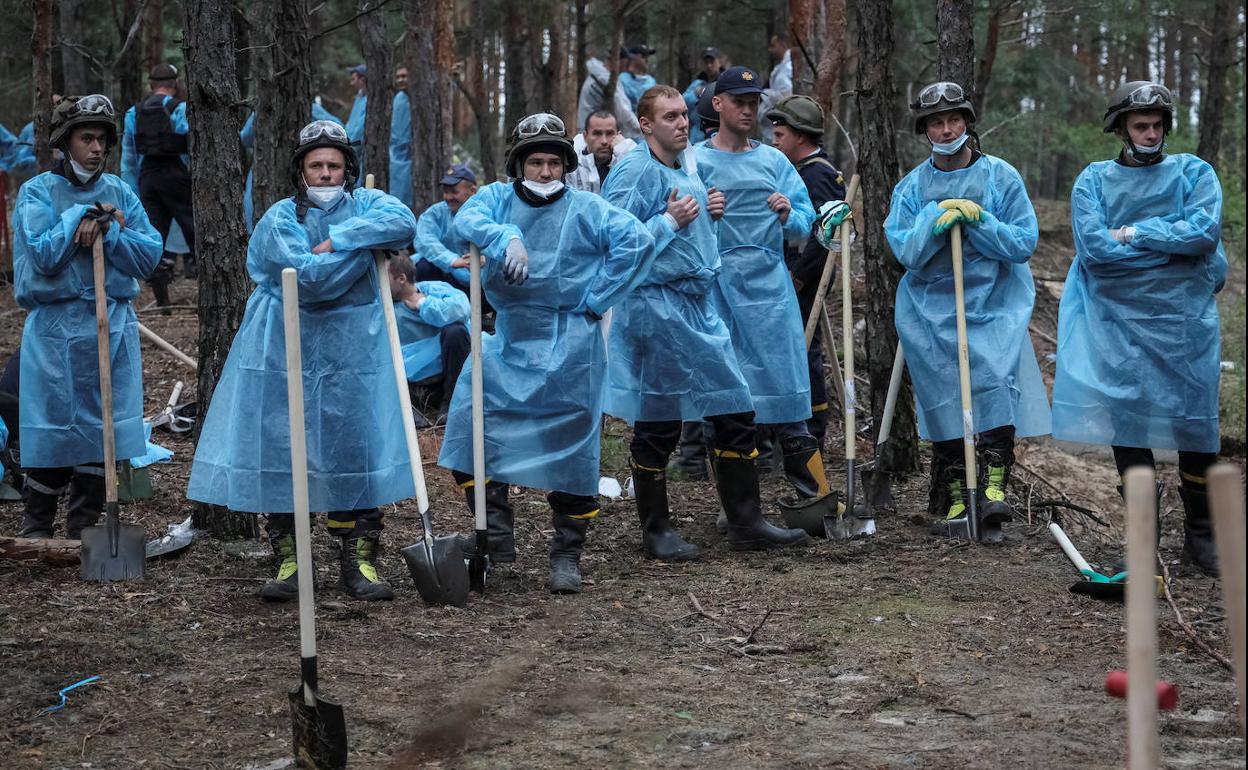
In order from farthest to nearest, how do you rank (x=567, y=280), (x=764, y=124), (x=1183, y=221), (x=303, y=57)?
(x=764, y=124) → (x=303, y=57) → (x=1183, y=221) → (x=567, y=280)

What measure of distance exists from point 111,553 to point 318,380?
4.30 ft

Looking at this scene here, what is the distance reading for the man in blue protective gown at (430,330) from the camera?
9914 mm

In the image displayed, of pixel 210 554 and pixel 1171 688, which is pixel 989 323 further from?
pixel 1171 688

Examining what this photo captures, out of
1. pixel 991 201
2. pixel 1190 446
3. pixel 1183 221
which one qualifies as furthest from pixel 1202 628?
pixel 991 201

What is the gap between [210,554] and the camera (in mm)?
6934

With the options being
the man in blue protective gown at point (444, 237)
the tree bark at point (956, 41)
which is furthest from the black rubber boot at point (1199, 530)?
the man in blue protective gown at point (444, 237)

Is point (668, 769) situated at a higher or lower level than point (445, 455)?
lower

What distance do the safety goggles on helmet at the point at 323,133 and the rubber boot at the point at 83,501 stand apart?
210 centimetres

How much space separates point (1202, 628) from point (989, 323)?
80.2 inches

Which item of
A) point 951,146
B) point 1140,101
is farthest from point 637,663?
point 1140,101

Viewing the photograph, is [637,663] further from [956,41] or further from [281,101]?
[281,101]

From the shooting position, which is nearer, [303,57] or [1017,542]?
[1017,542]

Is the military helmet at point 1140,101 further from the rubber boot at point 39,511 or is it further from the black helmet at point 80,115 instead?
the rubber boot at point 39,511

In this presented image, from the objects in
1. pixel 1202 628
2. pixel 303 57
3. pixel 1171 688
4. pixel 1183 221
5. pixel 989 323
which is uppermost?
pixel 303 57
